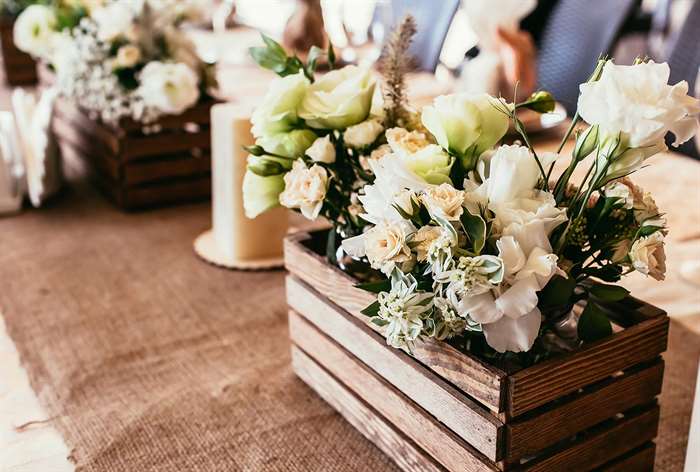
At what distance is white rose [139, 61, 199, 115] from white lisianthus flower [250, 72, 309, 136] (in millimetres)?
769

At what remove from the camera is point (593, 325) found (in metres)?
0.72

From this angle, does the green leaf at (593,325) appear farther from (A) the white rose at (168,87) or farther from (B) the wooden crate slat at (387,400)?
(A) the white rose at (168,87)

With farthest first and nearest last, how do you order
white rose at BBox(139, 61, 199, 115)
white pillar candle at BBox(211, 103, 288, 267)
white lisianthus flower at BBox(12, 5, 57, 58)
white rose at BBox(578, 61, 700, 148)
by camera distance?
white lisianthus flower at BBox(12, 5, 57, 58), white rose at BBox(139, 61, 199, 115), white pillar candle at BBox(211, 103, 288, 267), white rose at BBox(578, 61, 700, 148)

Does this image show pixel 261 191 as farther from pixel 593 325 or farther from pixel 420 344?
pixel 593 325

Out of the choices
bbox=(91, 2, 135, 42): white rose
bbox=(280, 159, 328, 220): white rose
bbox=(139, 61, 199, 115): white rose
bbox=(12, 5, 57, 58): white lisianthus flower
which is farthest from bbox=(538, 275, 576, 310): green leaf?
bbox=(12, 5, 57, 58): white lisianthus flower

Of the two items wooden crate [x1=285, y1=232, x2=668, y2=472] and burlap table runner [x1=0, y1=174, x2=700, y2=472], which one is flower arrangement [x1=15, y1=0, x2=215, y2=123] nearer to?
burlap table runner [x1=0, y1=174, x2=700, y2=472]

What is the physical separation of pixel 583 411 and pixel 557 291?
5.2 inches

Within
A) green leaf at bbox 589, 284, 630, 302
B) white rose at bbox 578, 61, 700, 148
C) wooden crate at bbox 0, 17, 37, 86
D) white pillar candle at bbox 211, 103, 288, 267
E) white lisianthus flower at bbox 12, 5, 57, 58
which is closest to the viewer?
white rose at bbox 578, 61, 700, 148

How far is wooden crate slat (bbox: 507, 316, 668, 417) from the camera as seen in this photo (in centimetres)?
67

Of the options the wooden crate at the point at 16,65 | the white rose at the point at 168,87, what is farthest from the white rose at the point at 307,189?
the wooden crate at the point at 16,65

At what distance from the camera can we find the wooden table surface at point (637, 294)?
870 millimetres

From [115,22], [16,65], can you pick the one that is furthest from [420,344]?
[16,65]

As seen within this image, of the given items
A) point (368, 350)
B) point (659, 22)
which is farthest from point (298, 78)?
point (659, 22)

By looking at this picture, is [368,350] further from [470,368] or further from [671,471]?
[671,471]
